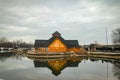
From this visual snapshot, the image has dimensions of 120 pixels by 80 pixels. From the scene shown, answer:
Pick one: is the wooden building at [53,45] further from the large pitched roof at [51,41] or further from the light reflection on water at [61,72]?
the light reflection on water at [61,72]

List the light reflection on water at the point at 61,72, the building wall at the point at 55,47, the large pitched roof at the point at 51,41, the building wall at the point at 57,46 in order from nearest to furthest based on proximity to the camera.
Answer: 1. the light reflection on water at the point at 61,72
2. the building wall at the point at 55,47
3. the building wall at the point at 57,46
4. the large pitched roof at the point at 51,41

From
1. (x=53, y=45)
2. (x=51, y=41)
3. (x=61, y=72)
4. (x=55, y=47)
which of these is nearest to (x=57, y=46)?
(x=55, y=47)

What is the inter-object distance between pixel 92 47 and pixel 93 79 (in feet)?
185

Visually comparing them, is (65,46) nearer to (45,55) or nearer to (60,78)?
(45,55)

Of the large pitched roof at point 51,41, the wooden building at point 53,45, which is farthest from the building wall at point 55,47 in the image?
the large pitched roof at point 51,41

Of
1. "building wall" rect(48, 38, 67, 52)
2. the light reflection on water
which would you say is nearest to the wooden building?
"building wall" rect(48, 38, 67, 52)

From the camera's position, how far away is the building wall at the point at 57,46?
64.5 meters

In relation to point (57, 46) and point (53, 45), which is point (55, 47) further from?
point (53, 45)

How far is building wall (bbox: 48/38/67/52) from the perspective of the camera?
2538 inches

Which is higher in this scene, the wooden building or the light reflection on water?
the wooden building

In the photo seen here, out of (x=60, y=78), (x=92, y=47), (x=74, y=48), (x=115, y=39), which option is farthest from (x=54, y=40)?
(x=60, y=78)

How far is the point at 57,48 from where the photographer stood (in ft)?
214

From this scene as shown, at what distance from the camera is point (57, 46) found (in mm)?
65312

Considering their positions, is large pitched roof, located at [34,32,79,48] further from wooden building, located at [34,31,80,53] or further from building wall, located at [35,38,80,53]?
building wall, located at [35,38,80,53]
